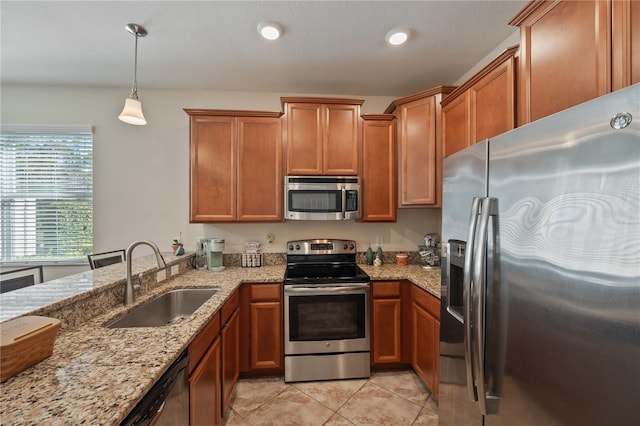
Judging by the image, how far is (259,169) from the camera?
100 inches

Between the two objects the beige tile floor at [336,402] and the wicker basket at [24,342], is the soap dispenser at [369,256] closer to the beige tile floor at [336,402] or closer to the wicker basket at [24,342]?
the beige tile floor at [336,402]

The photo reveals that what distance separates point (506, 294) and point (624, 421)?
38cm

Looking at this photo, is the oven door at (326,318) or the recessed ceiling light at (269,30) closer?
the recessed ceiling light at (269,30)

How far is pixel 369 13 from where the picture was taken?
174 centimetres

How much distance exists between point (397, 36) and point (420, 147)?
95 cm

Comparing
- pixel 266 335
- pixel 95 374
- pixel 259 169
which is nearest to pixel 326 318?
pixel 266 335

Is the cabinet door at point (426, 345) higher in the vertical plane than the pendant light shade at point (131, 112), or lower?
lower

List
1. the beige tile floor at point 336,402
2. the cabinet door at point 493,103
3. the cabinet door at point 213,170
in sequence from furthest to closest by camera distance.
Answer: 1. the cabinet door at point 213,170
2. the beige tile floor at point 336,402
3. the cabinet door at point 493,103

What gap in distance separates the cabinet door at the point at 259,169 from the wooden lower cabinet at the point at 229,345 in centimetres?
82

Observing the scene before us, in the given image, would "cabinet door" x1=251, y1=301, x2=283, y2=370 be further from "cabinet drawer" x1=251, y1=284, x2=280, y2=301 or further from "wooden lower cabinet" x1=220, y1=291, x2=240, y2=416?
"wooden lower cabinet" x1=220, y1=291, x2=240, y2=416

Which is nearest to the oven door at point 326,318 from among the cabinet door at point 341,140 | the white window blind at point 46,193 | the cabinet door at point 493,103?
the cabinet door at point 341,140

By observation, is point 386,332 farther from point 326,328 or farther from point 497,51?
point 497,51

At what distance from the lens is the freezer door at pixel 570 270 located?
620 mm

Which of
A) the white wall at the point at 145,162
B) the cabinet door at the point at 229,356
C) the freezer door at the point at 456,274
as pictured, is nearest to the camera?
the freezer door at the point at 456,274
